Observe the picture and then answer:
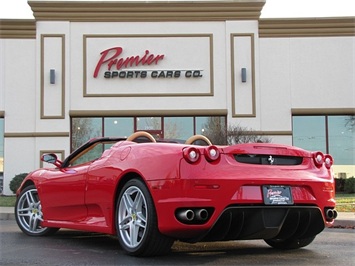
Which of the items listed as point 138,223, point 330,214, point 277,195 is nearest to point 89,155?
point 138,223

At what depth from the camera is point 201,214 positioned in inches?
175

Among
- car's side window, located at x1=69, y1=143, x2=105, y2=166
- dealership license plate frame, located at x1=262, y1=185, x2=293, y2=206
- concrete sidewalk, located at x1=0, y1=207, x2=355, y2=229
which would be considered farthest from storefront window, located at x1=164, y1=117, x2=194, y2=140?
dealership license plate frame, located at x1=262, y1=185, x2=293, y2=206

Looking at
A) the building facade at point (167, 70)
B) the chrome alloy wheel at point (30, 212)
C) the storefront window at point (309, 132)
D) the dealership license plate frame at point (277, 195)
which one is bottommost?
the chrome alloy wheel at point (30, 212)

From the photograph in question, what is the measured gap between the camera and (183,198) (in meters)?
4.43

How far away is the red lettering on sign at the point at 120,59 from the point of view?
19453 mm

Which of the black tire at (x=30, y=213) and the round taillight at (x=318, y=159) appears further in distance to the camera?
the black tire at (x=30, y=213)

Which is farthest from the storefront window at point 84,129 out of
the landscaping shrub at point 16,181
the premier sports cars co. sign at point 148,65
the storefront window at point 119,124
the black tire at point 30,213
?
the black tire at point 30,213

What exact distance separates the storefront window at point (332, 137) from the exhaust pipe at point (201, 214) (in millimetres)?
15943

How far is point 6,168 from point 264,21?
35.5ft

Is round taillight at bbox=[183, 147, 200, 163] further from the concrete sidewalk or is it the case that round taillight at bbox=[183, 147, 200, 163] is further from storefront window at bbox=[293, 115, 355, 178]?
storefront window at bbox=[293, 115, 355, 178]

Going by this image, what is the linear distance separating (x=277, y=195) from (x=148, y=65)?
50.3 feet

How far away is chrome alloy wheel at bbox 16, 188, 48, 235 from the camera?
6.76 metres

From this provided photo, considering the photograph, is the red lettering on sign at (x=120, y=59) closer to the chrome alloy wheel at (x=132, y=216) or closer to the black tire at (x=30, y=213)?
the black tire at (x=30, y=213)

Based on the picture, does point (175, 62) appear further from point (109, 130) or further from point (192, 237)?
point (192, 237)
